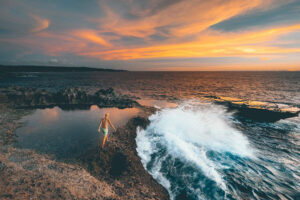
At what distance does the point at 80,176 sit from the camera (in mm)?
6617

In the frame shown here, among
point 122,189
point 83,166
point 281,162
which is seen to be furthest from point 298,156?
point 83,166

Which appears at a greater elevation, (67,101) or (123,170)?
(67,101)

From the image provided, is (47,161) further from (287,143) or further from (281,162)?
(287,143)

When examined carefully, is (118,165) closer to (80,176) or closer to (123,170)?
(123,170)

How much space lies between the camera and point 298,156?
1020 centimetres

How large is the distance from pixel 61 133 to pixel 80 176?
6.47 meters

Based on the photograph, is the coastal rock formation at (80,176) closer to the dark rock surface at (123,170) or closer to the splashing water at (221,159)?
the dark rock surface at (123,170)

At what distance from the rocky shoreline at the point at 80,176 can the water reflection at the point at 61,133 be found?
29.7 inches

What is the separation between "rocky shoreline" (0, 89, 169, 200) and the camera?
5.52m

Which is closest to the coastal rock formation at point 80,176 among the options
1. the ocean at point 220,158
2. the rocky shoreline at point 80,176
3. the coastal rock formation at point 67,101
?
the rocky shoreline at point 80,176

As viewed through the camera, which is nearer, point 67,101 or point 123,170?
point 123,170

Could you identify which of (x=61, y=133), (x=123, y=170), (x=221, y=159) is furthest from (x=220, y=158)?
(x=61, y=133)

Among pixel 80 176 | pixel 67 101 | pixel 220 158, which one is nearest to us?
pixel 80 176

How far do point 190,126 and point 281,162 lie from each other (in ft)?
24.6
